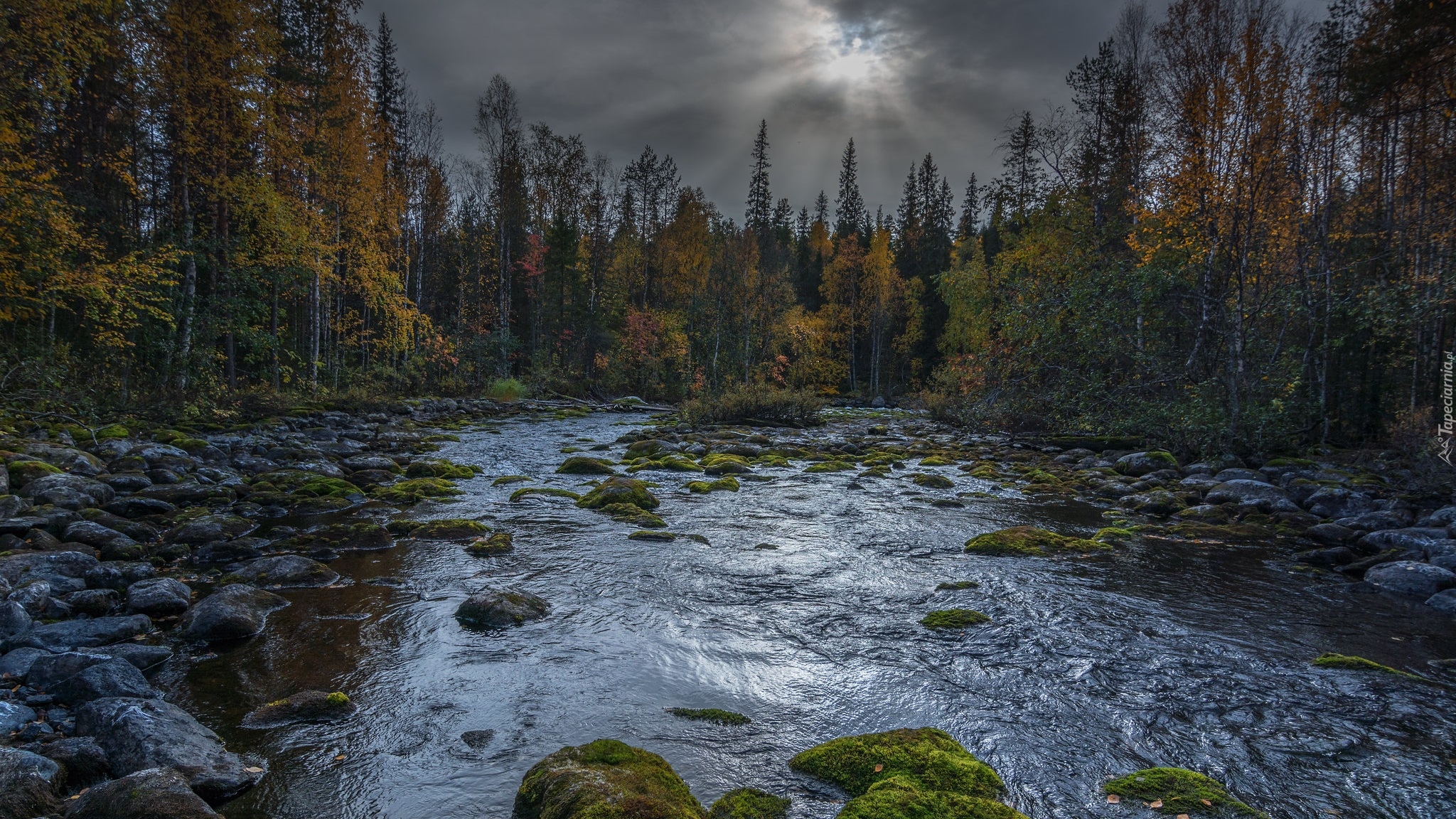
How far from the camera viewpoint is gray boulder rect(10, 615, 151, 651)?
403 cm

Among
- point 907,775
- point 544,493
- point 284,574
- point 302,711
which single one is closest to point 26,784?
point 302,711

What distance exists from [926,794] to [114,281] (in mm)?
13773

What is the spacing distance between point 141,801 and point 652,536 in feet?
17.5

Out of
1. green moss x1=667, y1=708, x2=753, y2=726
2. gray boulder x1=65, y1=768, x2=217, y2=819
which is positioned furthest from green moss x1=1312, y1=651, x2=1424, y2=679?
gray boulder x1=65, y1=768, x2=217, y2=819

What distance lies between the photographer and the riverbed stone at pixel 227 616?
4484 mm

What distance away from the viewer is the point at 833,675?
170 inches

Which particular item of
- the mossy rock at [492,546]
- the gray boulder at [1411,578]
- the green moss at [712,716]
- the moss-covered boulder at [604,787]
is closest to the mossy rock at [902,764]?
the green moss at [712,716]

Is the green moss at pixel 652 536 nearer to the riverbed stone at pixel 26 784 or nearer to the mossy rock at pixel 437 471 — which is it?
the mossy rock at pixel 437 471

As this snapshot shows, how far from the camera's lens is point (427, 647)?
4598mm


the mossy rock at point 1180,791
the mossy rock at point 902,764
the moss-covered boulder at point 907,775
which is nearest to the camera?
the moss-covered boulder at point 907,775

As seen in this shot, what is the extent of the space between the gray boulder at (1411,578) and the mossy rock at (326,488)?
1190 cm

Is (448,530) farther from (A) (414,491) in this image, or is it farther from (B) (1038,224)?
(B) (1038,224)

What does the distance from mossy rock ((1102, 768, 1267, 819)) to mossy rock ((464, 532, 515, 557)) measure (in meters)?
5.75

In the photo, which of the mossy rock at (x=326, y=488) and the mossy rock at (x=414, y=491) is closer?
the mossy rock at (x=326, y=488)
